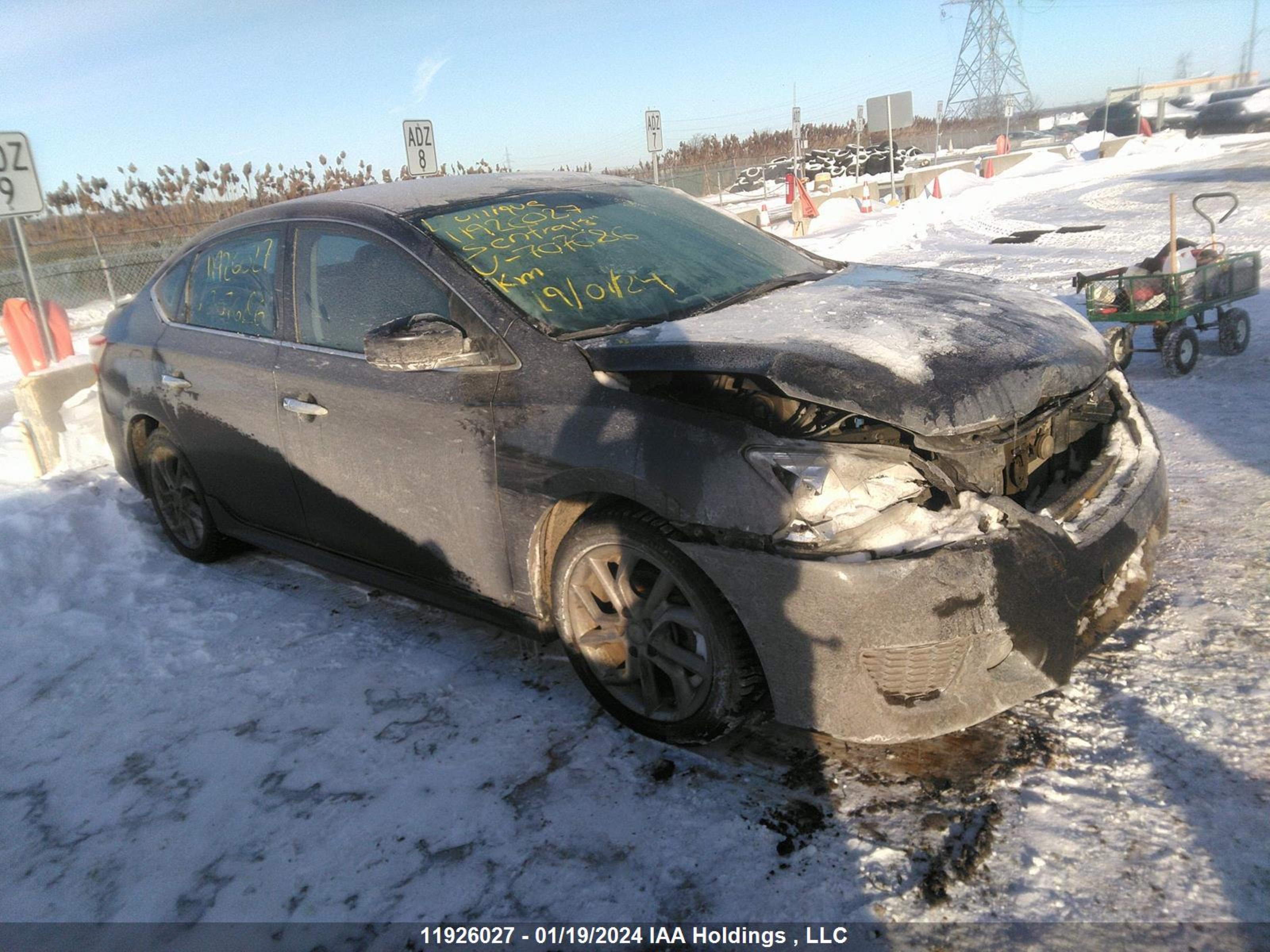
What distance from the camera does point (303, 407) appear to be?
147 inches

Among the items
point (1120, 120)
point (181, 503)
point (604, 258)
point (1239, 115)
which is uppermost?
point (1120, 120)

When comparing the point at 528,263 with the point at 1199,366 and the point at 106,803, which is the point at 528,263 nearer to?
the point at 106,803

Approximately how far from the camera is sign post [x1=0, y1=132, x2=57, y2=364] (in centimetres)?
710

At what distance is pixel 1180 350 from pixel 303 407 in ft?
19.0

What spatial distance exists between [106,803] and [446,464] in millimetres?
1528

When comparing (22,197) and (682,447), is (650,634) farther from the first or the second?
(22,197)

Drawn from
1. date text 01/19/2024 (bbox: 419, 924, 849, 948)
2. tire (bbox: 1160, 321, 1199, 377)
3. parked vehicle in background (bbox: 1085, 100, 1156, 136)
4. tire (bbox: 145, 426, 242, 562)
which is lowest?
date text 01/19/2024 (bbox: 419, 924, 849, 948)

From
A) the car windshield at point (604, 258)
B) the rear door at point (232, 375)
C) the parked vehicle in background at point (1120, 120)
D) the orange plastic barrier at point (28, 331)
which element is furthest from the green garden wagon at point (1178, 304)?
the parked vehicle in background at point (1120, 120)

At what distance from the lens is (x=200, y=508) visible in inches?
185

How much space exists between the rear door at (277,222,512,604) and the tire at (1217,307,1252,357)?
6002 mm

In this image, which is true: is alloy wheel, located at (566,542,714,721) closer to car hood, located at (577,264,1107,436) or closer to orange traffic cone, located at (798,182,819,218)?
car hood, located at (577,264,1107,436)

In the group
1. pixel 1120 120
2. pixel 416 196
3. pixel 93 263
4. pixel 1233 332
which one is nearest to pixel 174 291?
pixel 416 196

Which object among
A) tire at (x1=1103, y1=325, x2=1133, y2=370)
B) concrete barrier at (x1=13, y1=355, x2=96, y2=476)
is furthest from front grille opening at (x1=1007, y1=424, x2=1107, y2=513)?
concrete barrier at (x1=13, y1=355, x2=96, y2=476)

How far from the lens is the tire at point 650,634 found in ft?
8.88
